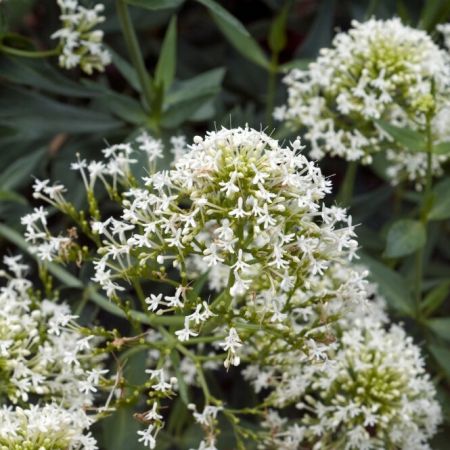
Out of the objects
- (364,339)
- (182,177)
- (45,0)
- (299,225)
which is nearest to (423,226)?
(364,339)

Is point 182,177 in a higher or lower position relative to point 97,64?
lower

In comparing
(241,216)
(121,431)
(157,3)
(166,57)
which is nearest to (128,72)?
(166,57)

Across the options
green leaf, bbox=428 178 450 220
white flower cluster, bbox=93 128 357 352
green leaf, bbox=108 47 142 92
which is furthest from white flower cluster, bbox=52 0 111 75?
green leaf, bbox=428 178 450 220

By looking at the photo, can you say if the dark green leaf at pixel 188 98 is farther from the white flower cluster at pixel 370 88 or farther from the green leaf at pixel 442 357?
the green leaf at pixel 442 357

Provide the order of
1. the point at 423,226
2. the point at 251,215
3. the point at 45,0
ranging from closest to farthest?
the point at 251,215
the point at 423,226
the point at 45,0

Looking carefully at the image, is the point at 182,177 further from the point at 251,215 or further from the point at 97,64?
the point at 97,64

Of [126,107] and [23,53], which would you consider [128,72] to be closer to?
[126,107]

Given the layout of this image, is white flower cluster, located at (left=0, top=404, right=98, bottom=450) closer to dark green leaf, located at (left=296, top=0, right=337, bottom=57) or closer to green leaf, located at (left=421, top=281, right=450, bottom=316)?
green leaf, located at (left=421, top=281, right=450, bottom=316)
